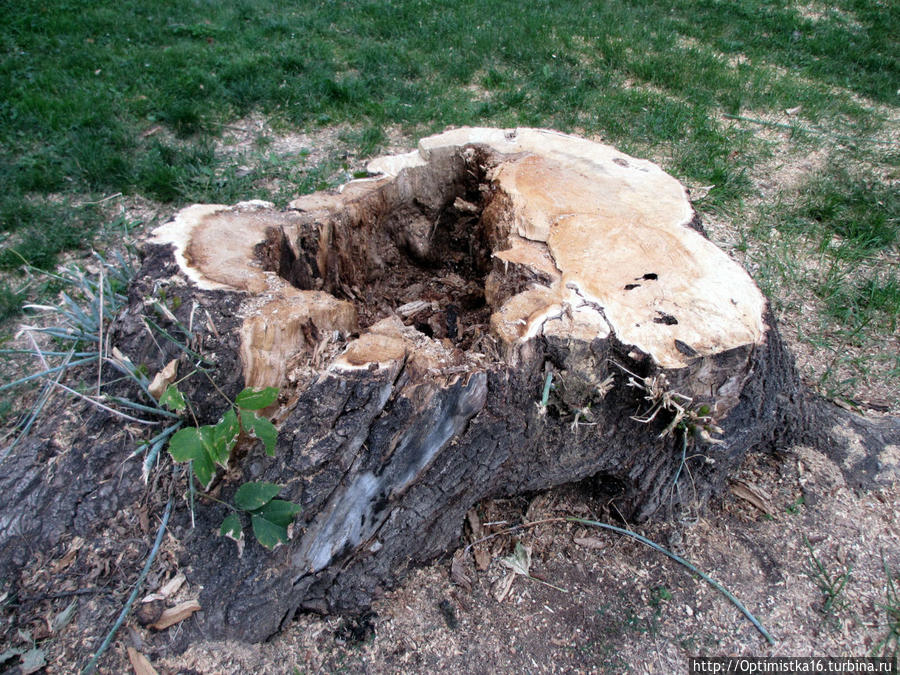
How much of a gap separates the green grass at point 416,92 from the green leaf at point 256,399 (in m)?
2.25

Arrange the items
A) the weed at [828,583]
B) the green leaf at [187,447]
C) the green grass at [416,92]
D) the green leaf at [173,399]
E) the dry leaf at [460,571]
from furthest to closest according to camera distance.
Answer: the green grass at [416,92], the dry leaf at [460,571], the weed at [828,583], the green leaf at [173,399], the green leaf at [187,447]

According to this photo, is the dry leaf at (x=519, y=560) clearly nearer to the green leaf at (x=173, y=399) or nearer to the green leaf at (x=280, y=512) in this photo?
the green leaf at (x=280, y=512)

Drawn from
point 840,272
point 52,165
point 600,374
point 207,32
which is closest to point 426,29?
point 207,32

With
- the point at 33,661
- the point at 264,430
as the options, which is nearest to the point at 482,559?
the point at 264,430

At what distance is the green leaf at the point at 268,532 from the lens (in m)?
1.49

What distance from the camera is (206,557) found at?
1594mm

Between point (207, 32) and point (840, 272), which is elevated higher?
point (207, 32)

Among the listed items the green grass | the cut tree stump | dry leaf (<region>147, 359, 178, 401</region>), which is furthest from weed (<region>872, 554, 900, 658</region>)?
dry leaf (<region>147, 359, 178, 401</region>)

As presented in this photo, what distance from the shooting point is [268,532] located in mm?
1498

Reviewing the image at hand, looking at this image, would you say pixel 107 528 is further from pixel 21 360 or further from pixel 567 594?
pixel 21 360

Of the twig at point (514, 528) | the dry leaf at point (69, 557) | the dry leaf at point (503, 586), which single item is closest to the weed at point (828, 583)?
the twig at point (514, 528)

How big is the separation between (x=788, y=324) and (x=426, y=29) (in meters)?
4.36

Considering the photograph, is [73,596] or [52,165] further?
[52,165]

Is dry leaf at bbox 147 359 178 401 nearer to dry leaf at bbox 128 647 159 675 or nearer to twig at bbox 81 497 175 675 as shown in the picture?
twig at bbox 81 497 175 675
